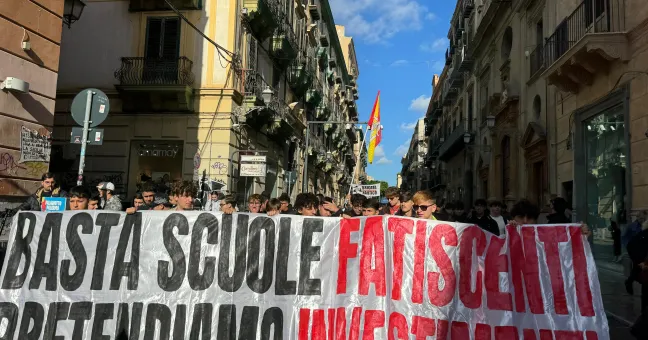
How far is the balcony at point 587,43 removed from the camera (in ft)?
36.9

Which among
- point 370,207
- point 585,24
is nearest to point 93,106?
point 370,207

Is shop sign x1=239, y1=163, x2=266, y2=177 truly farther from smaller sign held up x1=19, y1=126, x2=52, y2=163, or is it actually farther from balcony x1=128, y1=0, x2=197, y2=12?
smaller sign held up x1=19, y1=126, x2=52, y2=163

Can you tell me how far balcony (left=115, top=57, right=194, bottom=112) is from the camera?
1653 centimetres

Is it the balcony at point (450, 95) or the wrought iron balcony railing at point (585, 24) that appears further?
the balcony at point (450, 95)

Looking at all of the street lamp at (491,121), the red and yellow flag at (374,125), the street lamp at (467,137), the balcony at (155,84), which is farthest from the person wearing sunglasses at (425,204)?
the street lamp at (467,137)

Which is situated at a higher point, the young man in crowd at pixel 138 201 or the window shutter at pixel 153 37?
the window shutter at pixel 153 37

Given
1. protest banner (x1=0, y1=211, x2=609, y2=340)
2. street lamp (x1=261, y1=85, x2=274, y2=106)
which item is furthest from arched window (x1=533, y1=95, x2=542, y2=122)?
protest banner (x1=0, y1=211, x2=609, y2=340)

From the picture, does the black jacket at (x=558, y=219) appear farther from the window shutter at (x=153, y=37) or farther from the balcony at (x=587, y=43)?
the window shutter at (x=153, y=37)

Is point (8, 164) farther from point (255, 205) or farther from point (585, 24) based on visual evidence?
point (585, 24)

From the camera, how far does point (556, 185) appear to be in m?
16.2

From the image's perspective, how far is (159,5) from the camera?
17.1 meters

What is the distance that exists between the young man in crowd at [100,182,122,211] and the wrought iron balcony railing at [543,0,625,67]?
10.6 m

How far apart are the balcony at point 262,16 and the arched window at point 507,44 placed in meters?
10.3

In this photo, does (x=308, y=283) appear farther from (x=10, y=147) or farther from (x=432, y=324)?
(x=10, y=147)
